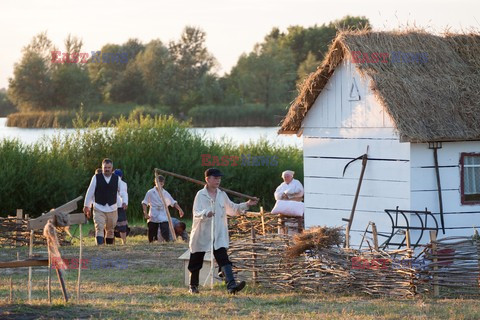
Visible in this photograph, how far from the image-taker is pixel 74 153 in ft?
124

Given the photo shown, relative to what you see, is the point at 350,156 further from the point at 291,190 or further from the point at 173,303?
the point at 173,303

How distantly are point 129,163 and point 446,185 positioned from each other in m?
22.6

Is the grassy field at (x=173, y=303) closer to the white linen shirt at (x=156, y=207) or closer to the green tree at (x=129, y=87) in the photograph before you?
the white linen shirt at (x=156, y=207)

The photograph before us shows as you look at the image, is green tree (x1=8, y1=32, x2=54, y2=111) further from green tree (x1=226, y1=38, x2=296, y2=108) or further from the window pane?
the window pane

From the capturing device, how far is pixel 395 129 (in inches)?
628

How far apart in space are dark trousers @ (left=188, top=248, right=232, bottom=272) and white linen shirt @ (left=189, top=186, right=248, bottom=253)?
7 centimetres

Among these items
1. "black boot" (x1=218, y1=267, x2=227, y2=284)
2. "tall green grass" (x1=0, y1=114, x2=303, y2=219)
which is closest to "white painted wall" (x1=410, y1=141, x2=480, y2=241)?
"black boot" (x1=218, y1=267, x2=227, y2=284)

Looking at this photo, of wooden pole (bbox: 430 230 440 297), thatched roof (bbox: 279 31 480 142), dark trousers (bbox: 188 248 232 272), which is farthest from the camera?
thatched roof (bbox: 279 31 480 142)

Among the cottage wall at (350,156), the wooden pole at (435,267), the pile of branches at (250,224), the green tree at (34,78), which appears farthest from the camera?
the green tree at (34,78)

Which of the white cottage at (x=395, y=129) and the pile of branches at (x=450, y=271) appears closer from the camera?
the pile of branches at (x=450, y=271)

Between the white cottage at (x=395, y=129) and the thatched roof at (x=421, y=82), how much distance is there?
16 mm

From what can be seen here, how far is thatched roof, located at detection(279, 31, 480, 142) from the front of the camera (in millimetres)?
15898

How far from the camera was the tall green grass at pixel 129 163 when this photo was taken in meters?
34.8

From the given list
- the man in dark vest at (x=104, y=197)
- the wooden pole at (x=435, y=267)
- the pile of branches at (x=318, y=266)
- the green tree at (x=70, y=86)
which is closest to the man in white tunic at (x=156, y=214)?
the man in dark vest at (x=104, y=197)
